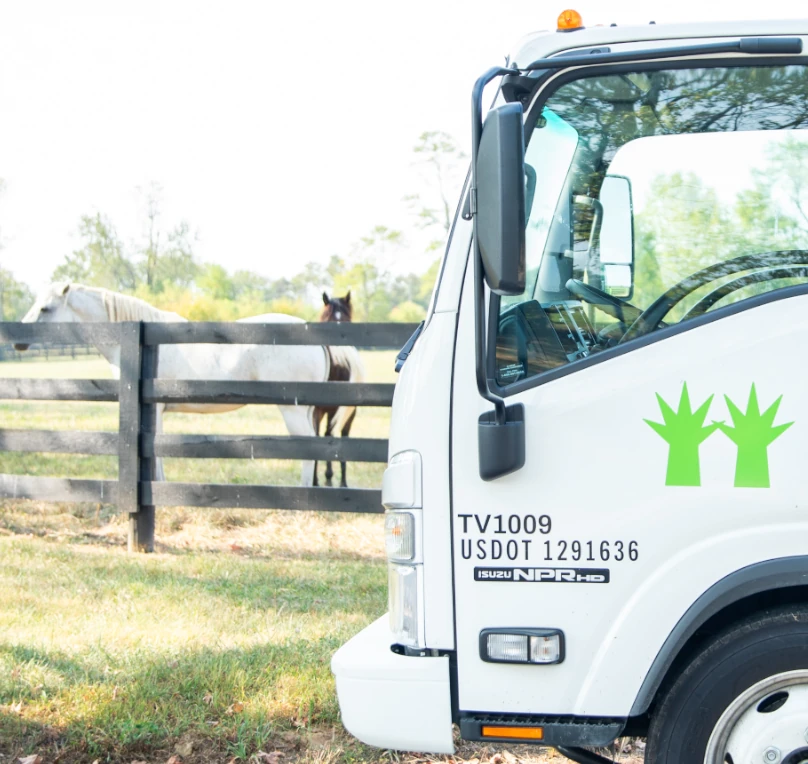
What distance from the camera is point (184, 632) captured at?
4750 millimetres

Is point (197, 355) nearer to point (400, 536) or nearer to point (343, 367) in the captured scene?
point (343, 367)

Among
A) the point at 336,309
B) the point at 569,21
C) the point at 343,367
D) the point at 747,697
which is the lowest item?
the point at 747,697

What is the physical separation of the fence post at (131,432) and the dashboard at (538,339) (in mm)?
4839

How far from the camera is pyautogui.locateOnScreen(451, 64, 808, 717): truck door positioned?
2396 mm

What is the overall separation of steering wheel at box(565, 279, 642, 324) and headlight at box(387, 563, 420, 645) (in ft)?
3.04

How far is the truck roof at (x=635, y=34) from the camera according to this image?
2529 mm

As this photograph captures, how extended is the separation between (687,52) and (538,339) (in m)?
0.89

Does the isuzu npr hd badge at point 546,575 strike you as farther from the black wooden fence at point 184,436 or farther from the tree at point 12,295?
the tree at point 12,295

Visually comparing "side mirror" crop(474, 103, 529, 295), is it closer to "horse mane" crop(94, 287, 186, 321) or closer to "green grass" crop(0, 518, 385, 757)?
"green grass" crop(0, 518, 385, 757)

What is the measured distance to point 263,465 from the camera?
11242mm

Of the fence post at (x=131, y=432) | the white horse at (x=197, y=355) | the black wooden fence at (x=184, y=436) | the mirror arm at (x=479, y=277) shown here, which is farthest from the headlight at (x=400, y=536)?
the white horse at (x=197, y=355)

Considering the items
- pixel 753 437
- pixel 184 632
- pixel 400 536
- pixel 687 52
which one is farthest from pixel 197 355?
pixel 753 437

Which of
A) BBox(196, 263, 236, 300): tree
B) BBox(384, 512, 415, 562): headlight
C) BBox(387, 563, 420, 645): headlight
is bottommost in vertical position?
BBox(387, 563, 420, 645): headlight

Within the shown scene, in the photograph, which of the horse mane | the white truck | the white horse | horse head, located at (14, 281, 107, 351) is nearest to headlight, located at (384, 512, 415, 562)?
the white truck
